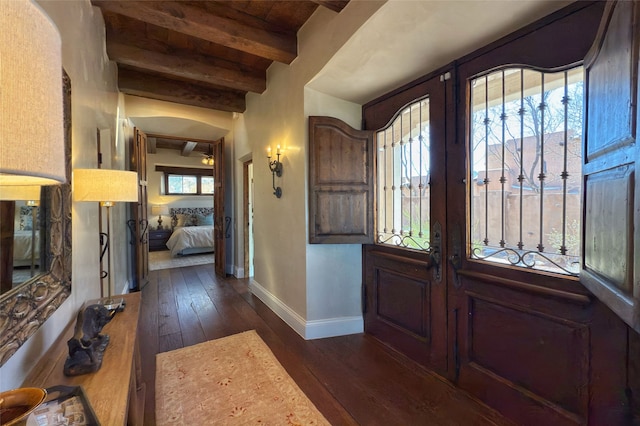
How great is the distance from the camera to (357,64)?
7.14ft

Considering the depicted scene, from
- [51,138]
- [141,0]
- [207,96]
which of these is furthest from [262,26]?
[51,138]

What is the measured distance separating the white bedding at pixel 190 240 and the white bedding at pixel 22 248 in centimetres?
610

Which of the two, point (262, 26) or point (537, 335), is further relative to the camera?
point (262, 26)

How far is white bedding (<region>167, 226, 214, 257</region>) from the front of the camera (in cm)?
673

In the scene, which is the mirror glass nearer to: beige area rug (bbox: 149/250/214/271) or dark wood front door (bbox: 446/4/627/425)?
dark wood front door (bbox: 446/4/627/425)

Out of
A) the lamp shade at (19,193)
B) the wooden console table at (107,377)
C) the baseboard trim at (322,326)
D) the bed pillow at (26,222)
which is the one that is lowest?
the baseboard trim at (322,326)

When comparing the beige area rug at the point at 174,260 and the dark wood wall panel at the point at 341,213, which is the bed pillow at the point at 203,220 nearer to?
the beige area rug at the point at 174,260

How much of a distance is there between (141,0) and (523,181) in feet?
9.93

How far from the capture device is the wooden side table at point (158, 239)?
784 cm

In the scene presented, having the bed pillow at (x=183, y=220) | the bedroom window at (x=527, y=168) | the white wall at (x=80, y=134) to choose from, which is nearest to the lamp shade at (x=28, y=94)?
the white wall at (x=80, y=134)

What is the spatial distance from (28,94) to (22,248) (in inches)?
37.4

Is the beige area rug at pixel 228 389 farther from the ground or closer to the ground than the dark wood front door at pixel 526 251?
closer to the ground

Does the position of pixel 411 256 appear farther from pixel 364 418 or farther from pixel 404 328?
pixel 364 418

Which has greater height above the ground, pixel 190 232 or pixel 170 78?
pixel 170 78
